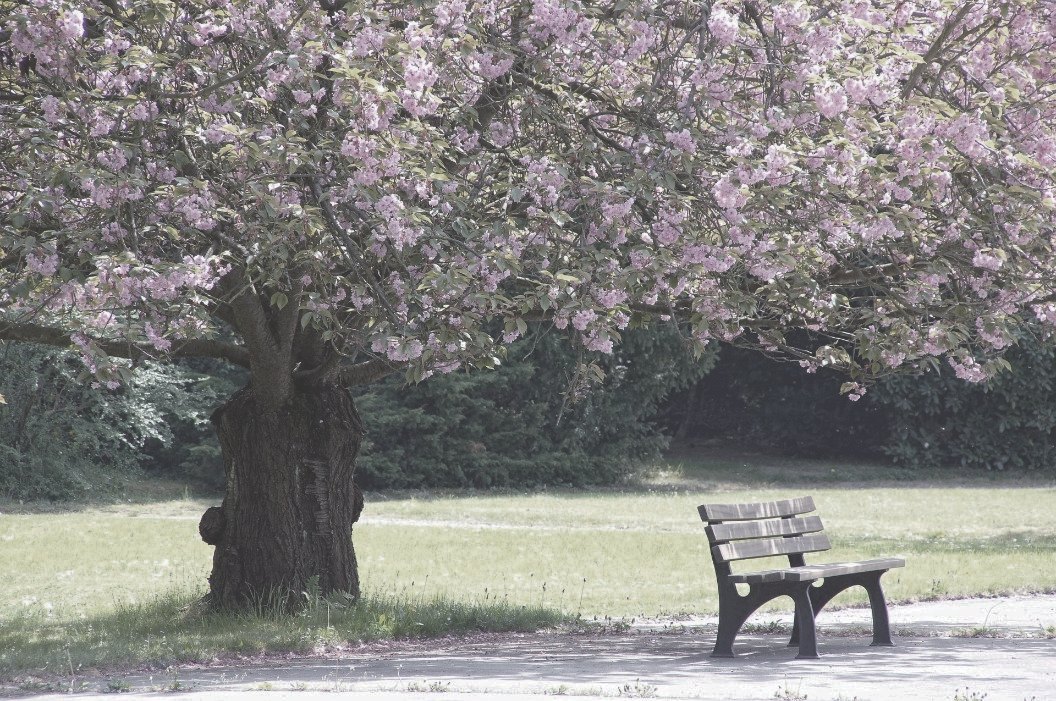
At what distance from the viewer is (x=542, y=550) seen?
14695mm

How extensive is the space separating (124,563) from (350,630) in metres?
5.82

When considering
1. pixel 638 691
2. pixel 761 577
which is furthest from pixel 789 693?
pixel 761 577

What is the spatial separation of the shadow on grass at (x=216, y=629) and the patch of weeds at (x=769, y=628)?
138cm

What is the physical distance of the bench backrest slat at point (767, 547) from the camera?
24.9 ft

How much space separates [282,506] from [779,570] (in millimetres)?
3624

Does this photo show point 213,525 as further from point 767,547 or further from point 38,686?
point 767,547

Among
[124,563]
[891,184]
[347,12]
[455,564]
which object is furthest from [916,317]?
[124,563]

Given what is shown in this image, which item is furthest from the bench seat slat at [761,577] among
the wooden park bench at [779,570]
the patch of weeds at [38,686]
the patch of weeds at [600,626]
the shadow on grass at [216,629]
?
the patch of weeds at [38,686]

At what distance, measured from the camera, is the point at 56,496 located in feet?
69.9

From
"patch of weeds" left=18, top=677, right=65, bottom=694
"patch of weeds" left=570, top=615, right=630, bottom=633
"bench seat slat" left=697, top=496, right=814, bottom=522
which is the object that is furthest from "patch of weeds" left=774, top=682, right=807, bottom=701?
"patch of weeds" left=18, top=677, right=65, bottom=694

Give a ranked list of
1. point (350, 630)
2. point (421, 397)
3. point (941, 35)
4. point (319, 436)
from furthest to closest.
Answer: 1. point (421, 397)
2. point (319, 436)
3. point (350, 630)
4. point (941, 35)

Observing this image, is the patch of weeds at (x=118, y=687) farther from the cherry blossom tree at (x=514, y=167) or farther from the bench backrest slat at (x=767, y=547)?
the bench backrest slat at (x=767, y=547)

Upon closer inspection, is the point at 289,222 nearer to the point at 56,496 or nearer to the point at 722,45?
the point at 722,45

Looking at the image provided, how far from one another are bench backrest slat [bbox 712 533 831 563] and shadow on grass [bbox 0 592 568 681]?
2.16 metres
